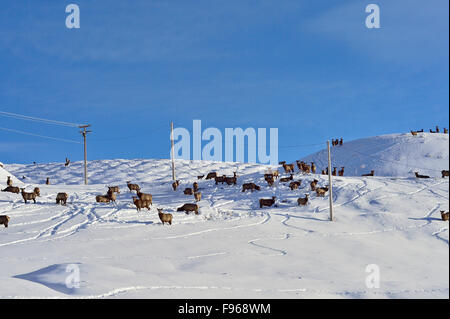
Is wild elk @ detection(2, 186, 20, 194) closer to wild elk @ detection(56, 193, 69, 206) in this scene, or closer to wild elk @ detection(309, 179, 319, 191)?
wild elk @ detection(56, 193, 69, 206)

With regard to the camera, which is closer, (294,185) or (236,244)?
(236,244)

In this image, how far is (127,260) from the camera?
66.2 feet

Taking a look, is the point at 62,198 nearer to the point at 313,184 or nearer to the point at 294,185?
the point at 294,185

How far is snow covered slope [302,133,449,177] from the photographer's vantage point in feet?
160

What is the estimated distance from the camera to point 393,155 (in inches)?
2114

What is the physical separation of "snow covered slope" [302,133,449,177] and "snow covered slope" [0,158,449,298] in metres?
11.0

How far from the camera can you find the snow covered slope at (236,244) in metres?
14.9

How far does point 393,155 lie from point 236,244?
35746 mm

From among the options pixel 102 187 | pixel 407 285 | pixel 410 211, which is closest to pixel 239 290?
pixel 407 285

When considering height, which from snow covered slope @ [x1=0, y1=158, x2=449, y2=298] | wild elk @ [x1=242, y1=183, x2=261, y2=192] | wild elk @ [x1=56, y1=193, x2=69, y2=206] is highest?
wild elk @ [x1=242, y1=183, x2=261, y2=192]

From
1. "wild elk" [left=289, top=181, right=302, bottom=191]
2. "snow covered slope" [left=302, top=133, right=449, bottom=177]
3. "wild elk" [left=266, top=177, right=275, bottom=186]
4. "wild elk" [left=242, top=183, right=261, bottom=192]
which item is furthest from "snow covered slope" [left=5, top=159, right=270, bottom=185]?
"wild elk" [left=289, top=181, right=302, bottom=191]

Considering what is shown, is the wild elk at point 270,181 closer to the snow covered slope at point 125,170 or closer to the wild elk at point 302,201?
the wild elk at point 302,201

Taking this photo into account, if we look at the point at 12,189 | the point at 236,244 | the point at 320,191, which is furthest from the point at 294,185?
the point at 12,189
